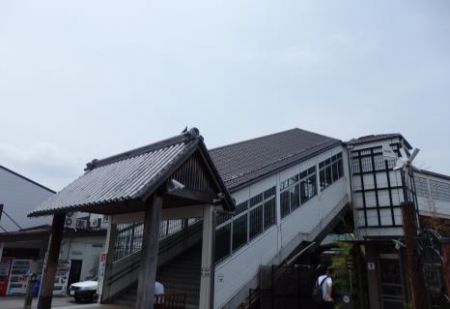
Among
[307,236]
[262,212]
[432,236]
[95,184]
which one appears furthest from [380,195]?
[95,184]

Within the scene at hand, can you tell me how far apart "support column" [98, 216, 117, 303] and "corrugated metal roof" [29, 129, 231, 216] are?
3.02m

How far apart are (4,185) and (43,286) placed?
1830cm

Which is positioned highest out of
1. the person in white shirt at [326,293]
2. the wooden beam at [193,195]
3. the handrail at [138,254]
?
the wooden beam at [193,195]

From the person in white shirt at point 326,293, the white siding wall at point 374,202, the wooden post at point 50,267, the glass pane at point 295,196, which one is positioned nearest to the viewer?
the person in white shirt at point 326,293

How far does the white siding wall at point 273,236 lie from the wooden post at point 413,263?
5.33 metres

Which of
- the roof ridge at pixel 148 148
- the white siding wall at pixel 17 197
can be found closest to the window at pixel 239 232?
the roof ridge at pixel 148 148

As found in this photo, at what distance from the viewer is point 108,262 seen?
12.7 meters

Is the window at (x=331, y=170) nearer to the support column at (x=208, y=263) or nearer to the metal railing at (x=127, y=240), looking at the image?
the metal railing at (x=127, y=240)

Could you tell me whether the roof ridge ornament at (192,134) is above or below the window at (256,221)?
above

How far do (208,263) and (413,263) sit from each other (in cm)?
523

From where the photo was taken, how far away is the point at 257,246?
1182cm

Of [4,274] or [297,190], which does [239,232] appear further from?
A: [4,274]

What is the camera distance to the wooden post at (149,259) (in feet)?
22.7

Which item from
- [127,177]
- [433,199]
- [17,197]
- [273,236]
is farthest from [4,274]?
[433,199]
